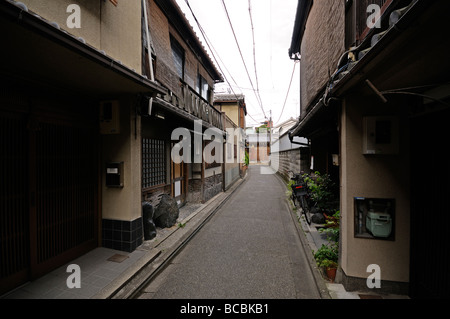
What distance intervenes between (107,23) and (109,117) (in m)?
1.95

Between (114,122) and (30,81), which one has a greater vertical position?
(30,81)

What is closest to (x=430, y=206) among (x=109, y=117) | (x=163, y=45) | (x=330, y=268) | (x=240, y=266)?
(x=330, y=268)

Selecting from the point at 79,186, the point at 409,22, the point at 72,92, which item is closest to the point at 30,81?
the point at 72,92

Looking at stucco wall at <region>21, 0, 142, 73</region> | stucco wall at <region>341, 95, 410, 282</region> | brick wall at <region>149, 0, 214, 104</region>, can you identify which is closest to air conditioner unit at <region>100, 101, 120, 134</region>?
stucco wall at <region>21, 0, 142, 73</region>

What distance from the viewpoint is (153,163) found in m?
7.06

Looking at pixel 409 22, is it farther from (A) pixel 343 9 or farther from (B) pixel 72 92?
(B) pixel 72 92

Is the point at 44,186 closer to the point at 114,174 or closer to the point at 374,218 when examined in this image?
the point at 114,174

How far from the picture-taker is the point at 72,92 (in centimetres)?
412

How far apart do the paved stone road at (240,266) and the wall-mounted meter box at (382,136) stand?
8.93 feet

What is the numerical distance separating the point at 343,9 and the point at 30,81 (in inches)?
260

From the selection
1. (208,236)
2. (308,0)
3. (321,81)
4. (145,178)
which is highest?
(308,0)

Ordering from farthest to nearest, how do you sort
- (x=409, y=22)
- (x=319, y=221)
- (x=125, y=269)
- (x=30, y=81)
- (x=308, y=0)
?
(x=308, y=0) < (x=319, y=221) < (x=125, y=269) < (x=30, y=81) < (x=409, y=22)

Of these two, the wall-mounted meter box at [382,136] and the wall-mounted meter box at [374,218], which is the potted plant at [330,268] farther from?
the wall-mounted meter box at [382,136]

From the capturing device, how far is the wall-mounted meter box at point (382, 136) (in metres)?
3.35
